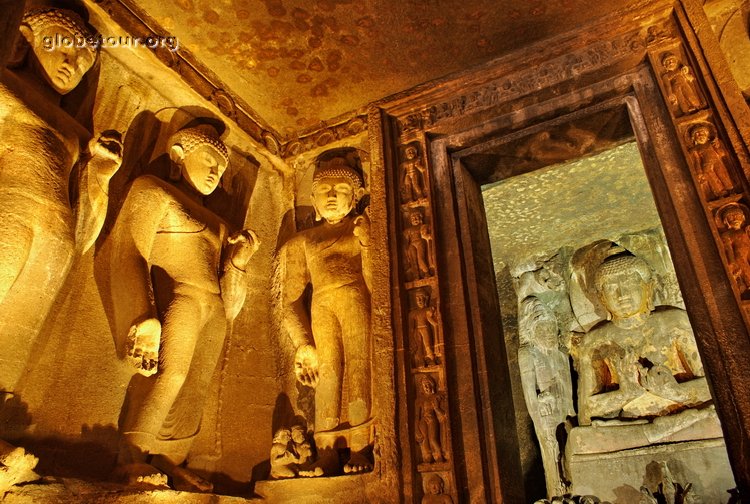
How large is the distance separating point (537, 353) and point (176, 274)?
5263mm

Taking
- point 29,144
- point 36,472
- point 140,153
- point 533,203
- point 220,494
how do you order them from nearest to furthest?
point 36,472, point 29,144, point 220,494, point 140,153, point 533,203

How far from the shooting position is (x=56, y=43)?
3.65 meters

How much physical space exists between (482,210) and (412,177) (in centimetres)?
74

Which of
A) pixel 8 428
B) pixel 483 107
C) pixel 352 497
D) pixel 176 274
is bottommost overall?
pixel 352 497

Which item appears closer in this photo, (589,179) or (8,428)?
(8,428)

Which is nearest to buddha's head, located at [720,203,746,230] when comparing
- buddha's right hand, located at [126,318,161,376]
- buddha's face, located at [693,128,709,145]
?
buddha's face, located at [693,128,709,145]

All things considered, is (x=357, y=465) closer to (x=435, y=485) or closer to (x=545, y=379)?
(x=435, y=485)

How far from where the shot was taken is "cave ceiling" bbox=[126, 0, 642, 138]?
4.41 m

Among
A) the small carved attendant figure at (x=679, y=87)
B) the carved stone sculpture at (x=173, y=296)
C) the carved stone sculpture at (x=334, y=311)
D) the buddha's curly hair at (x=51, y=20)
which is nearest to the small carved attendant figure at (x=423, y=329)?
the carved stone sculpture at (x=334, y=311)

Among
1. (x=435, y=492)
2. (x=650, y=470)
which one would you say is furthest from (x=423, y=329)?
(x=650, y=470)

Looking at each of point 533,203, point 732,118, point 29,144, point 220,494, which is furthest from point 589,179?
point 29,144

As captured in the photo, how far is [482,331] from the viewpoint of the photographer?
4051 mm

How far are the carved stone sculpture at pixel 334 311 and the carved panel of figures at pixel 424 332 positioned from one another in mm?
367

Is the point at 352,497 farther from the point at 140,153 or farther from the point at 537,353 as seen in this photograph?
the point at 537,353
